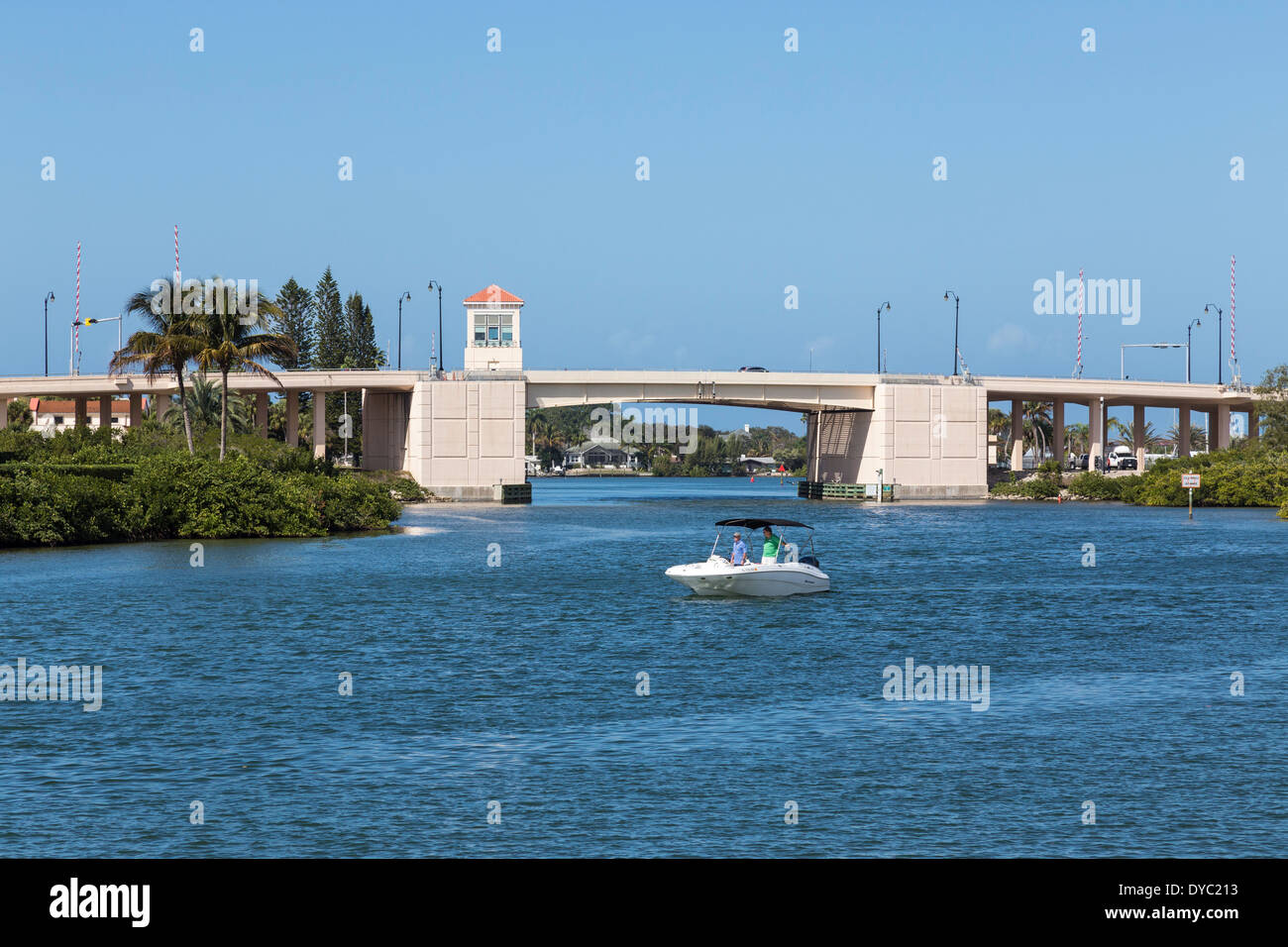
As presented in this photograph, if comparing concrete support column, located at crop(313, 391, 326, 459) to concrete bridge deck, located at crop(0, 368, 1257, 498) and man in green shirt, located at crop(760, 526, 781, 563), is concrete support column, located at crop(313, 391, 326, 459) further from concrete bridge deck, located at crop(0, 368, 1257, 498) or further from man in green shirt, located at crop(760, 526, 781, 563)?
man in green shirt, located at crop(760, 526, 781, 563)

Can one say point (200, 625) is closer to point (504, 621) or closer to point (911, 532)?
point (504, 621)

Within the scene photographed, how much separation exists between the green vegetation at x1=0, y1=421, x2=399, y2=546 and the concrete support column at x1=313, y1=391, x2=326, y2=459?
3438cm

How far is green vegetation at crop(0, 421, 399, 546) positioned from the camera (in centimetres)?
6397

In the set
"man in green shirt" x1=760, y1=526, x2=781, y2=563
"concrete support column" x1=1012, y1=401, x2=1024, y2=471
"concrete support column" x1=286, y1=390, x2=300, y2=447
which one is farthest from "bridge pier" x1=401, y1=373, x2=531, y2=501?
"man in green shirt" x1=760, y1=526, x2=781, y2=563

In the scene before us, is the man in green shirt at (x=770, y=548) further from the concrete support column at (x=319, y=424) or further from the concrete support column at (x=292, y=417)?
the concrete support column at (x=292, y=417)

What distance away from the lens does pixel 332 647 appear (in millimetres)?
34625

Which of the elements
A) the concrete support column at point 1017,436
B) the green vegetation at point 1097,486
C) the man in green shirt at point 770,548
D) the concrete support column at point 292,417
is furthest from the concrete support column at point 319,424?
the man in green shirt at point 770,548

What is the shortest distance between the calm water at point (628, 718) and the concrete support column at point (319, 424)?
68.4 metres

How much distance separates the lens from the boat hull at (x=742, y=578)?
43.6 meters
